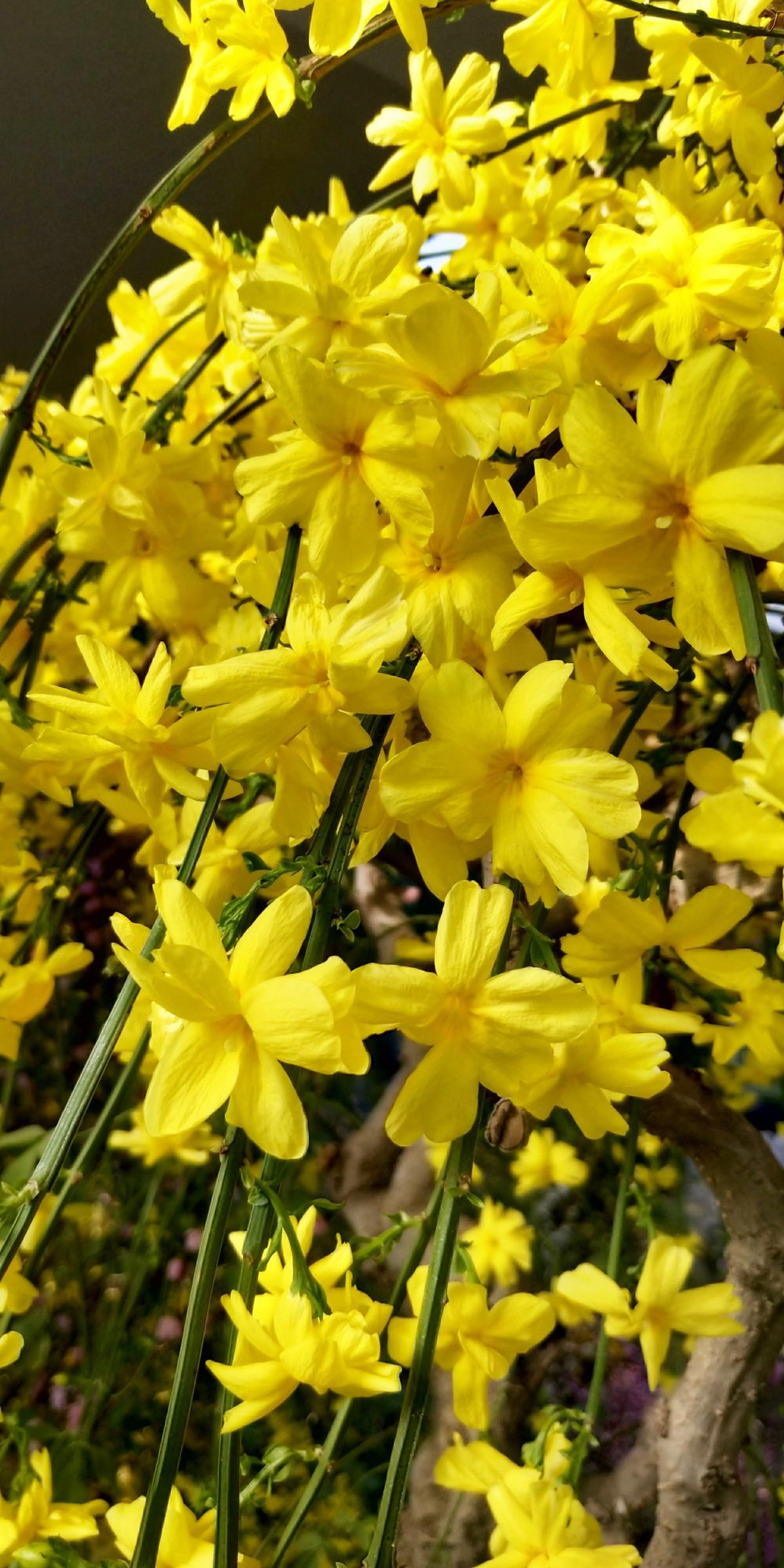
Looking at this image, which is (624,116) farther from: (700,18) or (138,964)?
(138,964)

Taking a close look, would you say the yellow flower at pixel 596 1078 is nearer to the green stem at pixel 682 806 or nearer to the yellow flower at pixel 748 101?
the green stem at pixel 682 806

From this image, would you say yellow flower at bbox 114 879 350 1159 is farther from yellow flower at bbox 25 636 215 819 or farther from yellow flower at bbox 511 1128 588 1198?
yellow flower at bbox 511 1128 588 1198

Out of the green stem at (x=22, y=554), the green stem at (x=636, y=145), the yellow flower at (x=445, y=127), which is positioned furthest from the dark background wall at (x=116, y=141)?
the green stem at (x=22, y=554)

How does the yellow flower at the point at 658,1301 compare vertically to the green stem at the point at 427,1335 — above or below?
below

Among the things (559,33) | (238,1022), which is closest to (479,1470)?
(238,1022)

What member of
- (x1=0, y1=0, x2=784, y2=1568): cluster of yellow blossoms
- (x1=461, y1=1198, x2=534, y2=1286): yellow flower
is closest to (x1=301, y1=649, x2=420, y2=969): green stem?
(x1=0, y1=0, x2=784, y2=1568): cluster of yellow blossoms

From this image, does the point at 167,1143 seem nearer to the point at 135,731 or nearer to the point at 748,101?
the point at 135,731
